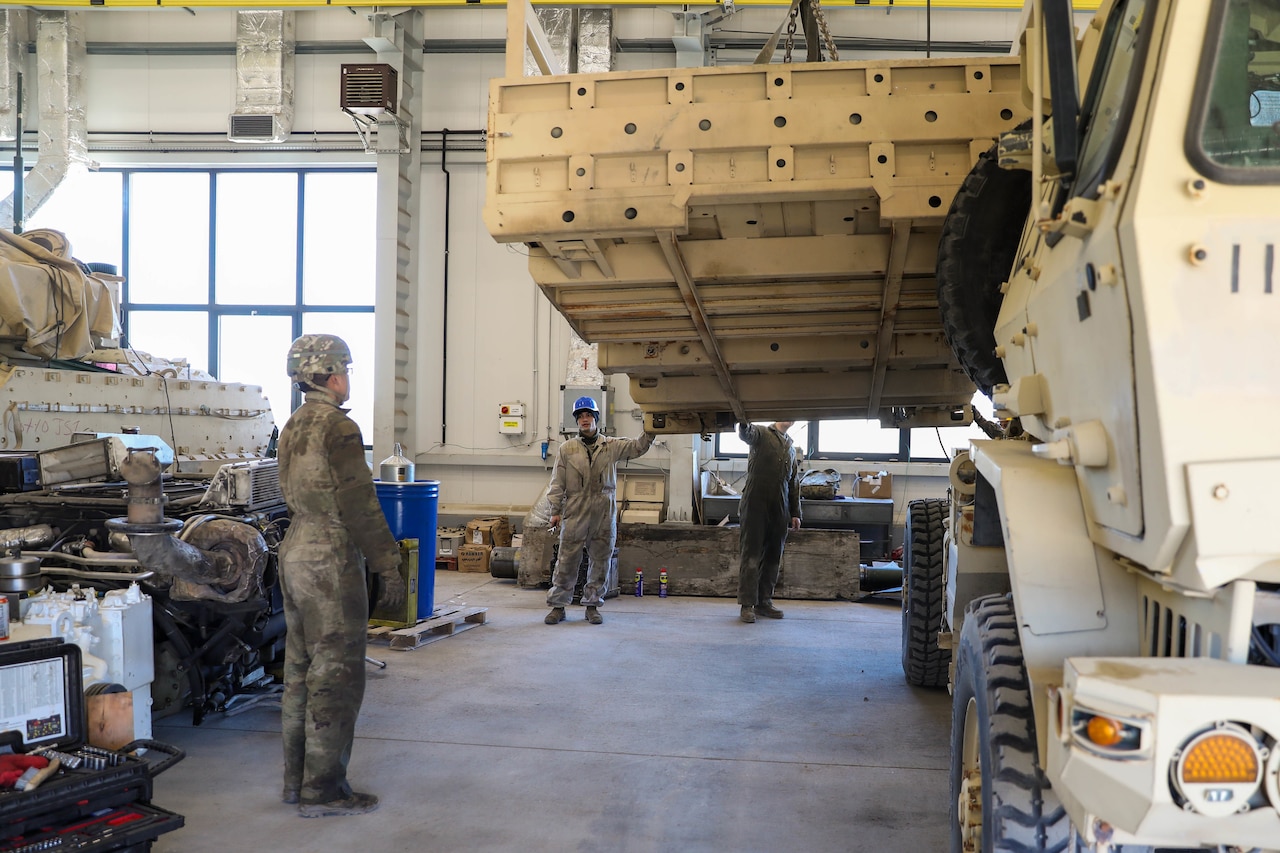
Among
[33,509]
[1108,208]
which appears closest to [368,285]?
[33,509]

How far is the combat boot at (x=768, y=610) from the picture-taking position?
9219 mm

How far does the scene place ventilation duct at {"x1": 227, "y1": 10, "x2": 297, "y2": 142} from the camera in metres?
13.6

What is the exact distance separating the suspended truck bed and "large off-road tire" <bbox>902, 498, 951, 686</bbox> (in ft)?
6.90

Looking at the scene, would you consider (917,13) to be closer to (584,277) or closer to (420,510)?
(420,510)

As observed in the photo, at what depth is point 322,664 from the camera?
4242 millimetres

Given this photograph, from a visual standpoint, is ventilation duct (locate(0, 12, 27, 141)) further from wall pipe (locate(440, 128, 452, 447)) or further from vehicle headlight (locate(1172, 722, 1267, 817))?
vehicle headlight (locate(1172, 722, 1267, 817))

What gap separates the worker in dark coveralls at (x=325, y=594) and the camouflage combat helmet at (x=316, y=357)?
7.6 inches

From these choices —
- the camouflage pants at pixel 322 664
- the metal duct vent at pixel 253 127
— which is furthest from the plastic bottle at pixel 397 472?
the metal duct vent at pixel 253 127

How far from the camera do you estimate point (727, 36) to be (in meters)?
12.9

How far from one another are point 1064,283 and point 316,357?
3.24 m

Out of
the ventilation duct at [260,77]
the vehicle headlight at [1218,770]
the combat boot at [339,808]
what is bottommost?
the combat boot at [339,808]

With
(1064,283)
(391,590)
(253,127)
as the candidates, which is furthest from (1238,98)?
(253,127)

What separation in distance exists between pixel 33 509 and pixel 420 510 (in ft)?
10.9

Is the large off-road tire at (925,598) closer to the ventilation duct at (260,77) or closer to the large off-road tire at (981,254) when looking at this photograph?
the large off-road tire at (981,254)
